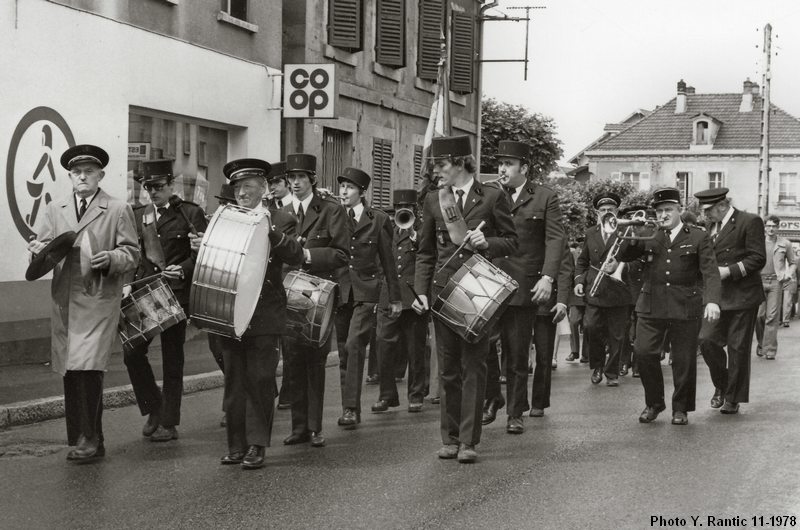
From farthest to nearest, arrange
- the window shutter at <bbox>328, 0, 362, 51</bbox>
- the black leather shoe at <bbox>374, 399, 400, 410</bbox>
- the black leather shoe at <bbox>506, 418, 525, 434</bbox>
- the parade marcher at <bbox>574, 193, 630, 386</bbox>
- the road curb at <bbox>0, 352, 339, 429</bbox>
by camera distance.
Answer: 1. the window shutter at <bbox>328, 0, 362, 51</bbox>
2. the parade marcher at <bbox>574, 193, 630, 386</bbox>
3. the black leather shoe at <bbox>374, 399, 400, 410</bbox>
4. the road curb at <bbox>0, 352, 339, 429</bbox>
5. the black leather shoe at <bbox>506, 418, 525, 434</bbox>

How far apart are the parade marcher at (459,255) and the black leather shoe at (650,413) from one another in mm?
2514

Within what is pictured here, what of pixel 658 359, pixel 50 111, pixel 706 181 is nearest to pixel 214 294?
pixel 658 359

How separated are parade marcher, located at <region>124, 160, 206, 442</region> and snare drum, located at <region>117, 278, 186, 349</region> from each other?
0.75 feet

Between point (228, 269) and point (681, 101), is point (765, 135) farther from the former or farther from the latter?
point (228, 269)

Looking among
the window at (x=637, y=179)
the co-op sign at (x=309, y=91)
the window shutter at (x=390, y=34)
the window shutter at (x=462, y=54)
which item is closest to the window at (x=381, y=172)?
the window shutter at (x=390, y=34)

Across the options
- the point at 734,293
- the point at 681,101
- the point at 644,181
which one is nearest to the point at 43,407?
the point at 734,293

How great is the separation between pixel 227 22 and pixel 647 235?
955 centimetres

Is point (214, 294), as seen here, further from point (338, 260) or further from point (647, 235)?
point (647, 235)

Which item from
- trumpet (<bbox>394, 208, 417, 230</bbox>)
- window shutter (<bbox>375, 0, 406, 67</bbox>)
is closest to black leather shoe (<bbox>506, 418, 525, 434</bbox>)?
trumpet (<bbox>394, 208, 417, 230</bbox>)

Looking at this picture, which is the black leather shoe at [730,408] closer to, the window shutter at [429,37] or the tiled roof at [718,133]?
the window shutter at [429,37]

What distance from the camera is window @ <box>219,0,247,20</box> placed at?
18906mm

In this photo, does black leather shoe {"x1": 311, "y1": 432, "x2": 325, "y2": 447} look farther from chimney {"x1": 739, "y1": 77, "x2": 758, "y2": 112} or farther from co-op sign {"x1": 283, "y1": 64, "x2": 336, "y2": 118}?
chimney {"x1": 739, "y1": 77, "x2": 758, "y2": 112}

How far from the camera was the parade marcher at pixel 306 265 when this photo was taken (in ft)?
29.6

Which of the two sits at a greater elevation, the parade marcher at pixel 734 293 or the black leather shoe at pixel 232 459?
the parade marcher at pixel 734 293
